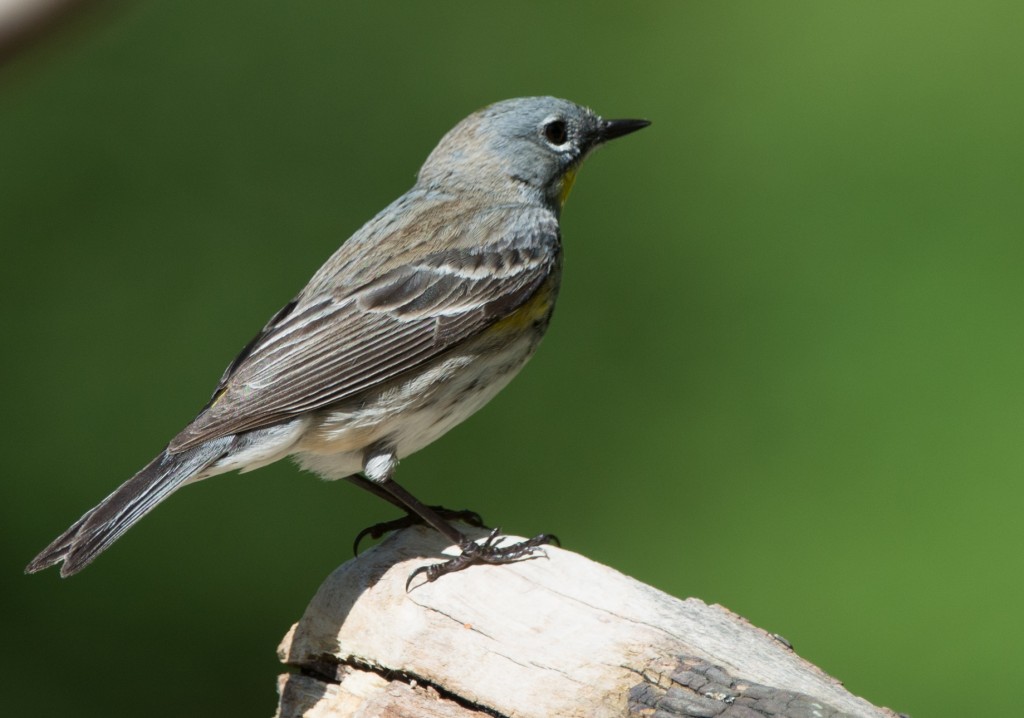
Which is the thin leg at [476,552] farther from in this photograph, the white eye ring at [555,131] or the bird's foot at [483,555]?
the white eye ring at [555,131]

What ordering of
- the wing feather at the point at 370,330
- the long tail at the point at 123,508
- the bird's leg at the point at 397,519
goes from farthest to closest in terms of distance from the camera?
the bird's leg at the point at 397,519, the wing feather at the point at 370,330, the long tail at the point at 123,508

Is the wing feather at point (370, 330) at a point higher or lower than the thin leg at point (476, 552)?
higher

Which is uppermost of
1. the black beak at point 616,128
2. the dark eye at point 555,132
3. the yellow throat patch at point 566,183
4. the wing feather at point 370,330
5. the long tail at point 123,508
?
the black beak at point 616,128

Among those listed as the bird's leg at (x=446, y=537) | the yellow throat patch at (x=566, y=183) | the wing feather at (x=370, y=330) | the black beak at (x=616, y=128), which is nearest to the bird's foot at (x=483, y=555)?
the bird's leg at (x=446, y=537)

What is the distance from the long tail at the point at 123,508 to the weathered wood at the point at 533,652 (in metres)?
0.40

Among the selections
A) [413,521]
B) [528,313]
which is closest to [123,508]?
[413,521]

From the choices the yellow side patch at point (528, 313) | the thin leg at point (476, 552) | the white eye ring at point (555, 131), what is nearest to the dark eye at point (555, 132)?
the white eye ring at point (555, 131)

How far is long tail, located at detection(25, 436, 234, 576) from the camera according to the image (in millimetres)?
2482

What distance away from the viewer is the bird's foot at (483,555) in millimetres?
2672

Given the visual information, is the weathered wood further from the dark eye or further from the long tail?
the dark eye

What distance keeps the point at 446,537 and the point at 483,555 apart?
23 cm

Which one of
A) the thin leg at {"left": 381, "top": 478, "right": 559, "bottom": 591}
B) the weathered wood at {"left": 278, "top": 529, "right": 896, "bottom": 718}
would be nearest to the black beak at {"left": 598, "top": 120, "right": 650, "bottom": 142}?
the thin leg at {"left": 381, "top": 478, "right": 559, "bottom": 591}

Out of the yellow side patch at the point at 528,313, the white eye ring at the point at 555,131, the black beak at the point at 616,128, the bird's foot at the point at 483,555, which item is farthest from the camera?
the black beak at the point at 616,128

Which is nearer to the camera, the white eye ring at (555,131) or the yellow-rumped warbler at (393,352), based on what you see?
the yellow-rumped warbler at (393,352)
